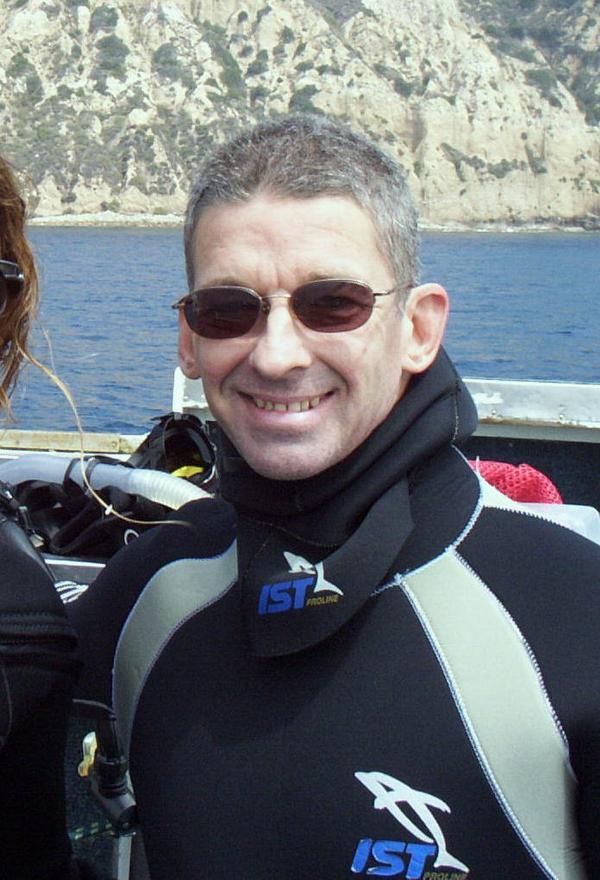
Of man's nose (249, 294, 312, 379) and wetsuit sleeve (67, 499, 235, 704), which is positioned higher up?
man's nose (249, 294, 312, 379)

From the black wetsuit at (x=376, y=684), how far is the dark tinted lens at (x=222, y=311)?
8.6 inches

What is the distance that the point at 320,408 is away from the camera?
1.51 m

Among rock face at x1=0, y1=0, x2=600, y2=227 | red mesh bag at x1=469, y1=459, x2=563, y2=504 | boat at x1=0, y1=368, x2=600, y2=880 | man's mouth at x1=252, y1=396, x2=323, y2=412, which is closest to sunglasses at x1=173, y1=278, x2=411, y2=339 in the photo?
man's mouth at x1=252, y1=396, x2=323, y2=412

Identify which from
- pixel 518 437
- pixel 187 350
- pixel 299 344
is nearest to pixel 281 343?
pixel 299 344

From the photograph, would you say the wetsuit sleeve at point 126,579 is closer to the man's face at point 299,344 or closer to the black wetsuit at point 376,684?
the black wetsuit at point 376,684

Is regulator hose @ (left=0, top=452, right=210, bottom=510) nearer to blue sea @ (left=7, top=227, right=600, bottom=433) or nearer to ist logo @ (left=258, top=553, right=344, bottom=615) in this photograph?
blue sea @ (left=7, top=227, right=600, bottom=433)

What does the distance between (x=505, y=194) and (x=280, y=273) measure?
4013 inches

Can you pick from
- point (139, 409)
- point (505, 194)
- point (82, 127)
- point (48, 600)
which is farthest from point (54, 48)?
point (48, 600)

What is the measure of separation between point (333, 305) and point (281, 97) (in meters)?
→ 101

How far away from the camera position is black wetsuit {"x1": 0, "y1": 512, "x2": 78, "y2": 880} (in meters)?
1.54

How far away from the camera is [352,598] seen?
145 cm

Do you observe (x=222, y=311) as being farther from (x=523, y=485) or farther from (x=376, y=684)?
(x=523, y=485)

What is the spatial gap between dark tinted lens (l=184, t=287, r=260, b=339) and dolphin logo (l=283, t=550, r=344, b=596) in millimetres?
337

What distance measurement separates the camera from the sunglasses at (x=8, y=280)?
5.38 ft
